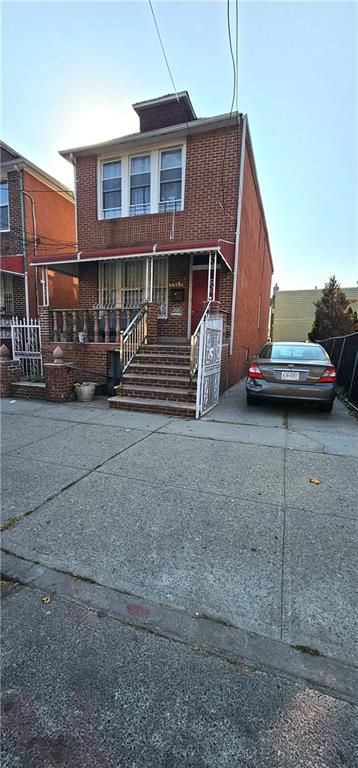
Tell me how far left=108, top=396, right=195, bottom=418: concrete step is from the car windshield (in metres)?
1.88

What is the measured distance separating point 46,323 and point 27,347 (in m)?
1.16

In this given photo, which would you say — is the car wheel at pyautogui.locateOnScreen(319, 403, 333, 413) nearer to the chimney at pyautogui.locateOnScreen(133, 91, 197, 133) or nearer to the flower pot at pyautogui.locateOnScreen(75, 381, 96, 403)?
the flower pot at pyautogui.locateOnScreen(75, 381, 96, 403)

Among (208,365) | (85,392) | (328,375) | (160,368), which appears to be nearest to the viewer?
(328,375)

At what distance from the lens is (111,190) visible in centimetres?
1043

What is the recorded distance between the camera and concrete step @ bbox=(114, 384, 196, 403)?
6520 mm

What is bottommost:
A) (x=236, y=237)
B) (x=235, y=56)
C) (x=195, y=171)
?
(x=236, y=237)

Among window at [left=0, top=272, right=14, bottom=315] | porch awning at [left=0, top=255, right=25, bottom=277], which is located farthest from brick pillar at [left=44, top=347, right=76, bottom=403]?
window at [left=0, top=272, right=14, bottom=315]

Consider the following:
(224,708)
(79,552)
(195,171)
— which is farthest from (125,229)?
(224,708)

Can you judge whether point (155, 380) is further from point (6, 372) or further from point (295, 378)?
point (6, 372)

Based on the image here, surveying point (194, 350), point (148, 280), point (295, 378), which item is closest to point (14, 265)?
point (148, 280)

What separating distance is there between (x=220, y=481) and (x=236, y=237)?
7.38 meters

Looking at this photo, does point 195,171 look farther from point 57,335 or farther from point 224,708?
point 224,708

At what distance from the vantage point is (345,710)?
4.80 feet

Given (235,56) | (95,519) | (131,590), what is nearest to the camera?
(131,590)
